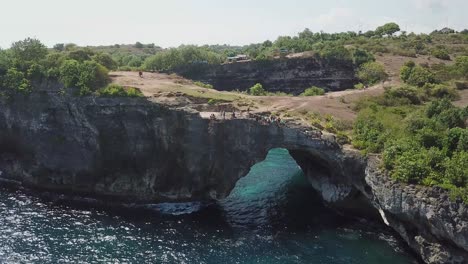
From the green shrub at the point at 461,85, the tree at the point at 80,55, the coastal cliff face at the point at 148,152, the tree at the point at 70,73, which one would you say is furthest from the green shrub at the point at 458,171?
the tree at the point at 80,55

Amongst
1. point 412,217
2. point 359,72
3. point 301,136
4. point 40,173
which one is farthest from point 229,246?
point 359,72

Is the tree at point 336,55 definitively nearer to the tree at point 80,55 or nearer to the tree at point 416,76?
the tree at point 416,76

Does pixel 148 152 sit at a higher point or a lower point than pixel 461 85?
lower

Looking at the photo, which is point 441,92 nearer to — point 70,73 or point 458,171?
point 458,171

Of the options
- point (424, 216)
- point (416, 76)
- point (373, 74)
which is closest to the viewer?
point (424, 216)

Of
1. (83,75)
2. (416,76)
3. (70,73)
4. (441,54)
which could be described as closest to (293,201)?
(83,75)

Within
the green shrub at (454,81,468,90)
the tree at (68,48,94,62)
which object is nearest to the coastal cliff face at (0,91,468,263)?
the tree at (68,48,94,62)

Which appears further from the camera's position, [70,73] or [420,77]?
[420,77]

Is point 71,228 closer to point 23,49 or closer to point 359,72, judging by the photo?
point 23,49

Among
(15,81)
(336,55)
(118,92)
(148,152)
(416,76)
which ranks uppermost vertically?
(336,55)
